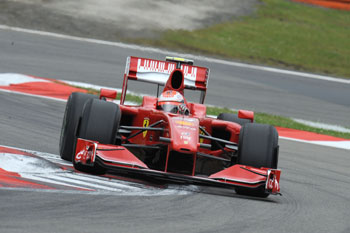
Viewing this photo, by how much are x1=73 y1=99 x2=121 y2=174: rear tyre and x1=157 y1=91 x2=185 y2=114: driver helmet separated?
1231mm

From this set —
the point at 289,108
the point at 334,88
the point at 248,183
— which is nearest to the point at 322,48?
the point at 334,88

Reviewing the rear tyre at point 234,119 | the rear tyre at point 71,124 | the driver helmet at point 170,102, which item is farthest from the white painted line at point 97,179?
the rear tyre at point 234,119

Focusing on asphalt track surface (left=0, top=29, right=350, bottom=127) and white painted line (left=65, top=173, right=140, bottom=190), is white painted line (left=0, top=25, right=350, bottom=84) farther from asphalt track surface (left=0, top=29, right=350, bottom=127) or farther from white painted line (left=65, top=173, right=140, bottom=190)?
white painted line (left=65, top=173, right=140, bottom=190)

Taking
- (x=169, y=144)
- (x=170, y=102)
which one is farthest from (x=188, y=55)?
(x=169, y=144)

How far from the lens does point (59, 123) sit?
40.2 feet

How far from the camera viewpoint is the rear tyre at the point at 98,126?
25.6 feet

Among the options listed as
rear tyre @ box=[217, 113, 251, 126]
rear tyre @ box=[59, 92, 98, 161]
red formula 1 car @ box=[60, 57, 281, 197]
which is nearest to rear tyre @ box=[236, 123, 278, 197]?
red formula 1 car @ box=[60, 57, 281, 197]

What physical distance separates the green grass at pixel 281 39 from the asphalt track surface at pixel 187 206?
14017 mm

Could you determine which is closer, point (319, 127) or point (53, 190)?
point (53, 190)

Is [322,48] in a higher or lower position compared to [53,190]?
higher

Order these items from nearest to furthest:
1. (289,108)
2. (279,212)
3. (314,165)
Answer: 1. (279,212)
2. (314,165)
3. (289,108)

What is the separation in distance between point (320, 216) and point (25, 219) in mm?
3091

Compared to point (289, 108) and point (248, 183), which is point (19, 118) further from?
point (289, 108)

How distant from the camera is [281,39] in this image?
94.0 feet
